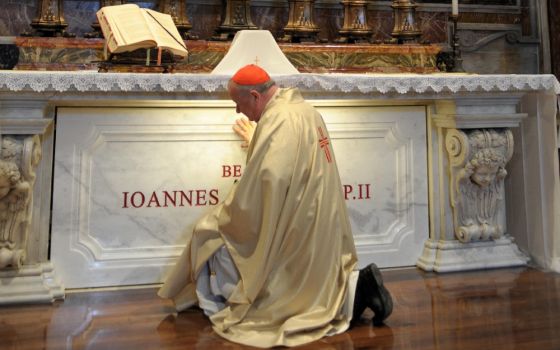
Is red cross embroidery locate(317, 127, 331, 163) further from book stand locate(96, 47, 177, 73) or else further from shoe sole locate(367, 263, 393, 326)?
book stand locate(96, 47, 177, 73)

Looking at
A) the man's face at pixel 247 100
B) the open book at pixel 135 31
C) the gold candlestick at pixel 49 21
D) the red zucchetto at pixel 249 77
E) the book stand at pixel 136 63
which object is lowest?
the man's face at pixel 247 100

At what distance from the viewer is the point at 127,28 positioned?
136 inches

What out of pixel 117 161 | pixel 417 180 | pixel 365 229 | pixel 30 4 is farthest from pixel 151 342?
pixel 30 4

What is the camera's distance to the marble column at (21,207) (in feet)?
10.3

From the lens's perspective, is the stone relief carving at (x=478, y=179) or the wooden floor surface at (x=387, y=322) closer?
the wooden floor surface at (x=387, y=322)

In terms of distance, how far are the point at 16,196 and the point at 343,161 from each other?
2.13 metres

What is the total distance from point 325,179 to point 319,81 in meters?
1.01

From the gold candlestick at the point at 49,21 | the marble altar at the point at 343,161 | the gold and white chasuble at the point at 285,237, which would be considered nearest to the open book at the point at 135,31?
the marble altar at the point at 343,161

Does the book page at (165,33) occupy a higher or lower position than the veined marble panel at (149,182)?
higher

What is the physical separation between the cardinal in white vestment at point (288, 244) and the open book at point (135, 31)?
0.90m

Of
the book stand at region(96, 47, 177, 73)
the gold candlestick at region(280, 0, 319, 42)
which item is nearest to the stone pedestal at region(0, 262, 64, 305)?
the book stand at region(96, 47, 177, 73)

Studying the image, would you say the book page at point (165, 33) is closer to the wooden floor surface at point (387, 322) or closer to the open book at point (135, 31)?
the open book at point (135, 31)

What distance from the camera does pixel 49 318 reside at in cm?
291

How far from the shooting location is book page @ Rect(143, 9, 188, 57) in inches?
136
